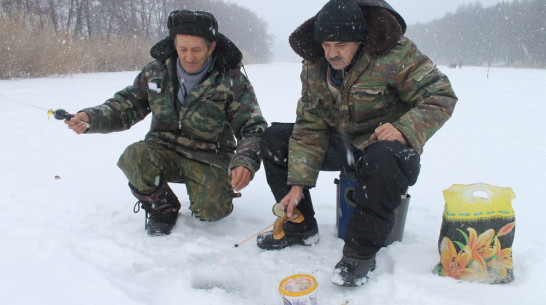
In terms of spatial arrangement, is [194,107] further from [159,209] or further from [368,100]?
[368,100]

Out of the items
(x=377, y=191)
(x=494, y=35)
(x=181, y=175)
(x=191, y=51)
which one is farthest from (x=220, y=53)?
(x=494, y=35)

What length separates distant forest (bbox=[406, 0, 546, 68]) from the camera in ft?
201

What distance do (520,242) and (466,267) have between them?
576mm

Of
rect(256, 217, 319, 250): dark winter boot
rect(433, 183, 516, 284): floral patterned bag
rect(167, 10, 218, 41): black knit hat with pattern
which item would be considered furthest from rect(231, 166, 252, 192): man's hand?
rect(433, 183, 516, 284): floral patterned bag

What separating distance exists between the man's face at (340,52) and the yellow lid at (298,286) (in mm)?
1013

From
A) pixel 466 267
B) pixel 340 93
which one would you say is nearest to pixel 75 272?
pixel 340 93

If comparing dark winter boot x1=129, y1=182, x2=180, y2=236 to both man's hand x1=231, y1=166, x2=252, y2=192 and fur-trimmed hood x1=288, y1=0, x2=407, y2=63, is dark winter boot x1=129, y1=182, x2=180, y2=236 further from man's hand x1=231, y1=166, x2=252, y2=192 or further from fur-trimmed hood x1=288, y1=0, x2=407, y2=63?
fur-trimmed hood x1=288, y1=0, x2=407, y2=63

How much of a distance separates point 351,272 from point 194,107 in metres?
1.31

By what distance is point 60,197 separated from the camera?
2.78 m

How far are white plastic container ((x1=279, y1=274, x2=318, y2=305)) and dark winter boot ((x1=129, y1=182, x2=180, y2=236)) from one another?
1.08 meters

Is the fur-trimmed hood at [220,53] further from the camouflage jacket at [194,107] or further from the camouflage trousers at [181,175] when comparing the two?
the camouflage trousers at [181,175]

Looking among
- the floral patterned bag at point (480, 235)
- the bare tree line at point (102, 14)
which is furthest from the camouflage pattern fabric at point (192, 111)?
the bare tree line at point (102, 14)

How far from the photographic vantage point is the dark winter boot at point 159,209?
2.36 metres

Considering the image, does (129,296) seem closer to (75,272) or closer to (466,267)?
(75,272)
